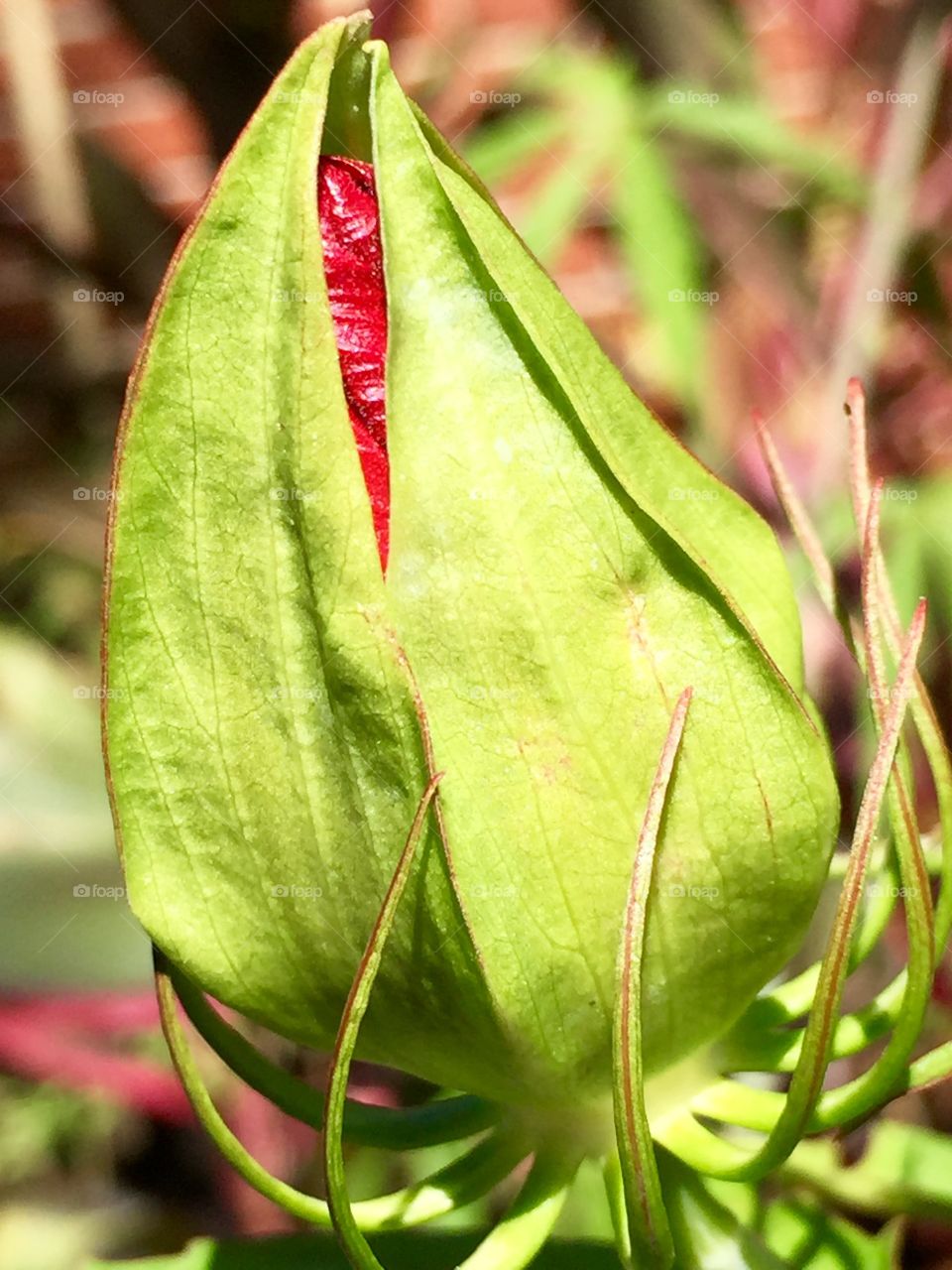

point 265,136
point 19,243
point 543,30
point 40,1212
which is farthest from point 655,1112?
point 543,30

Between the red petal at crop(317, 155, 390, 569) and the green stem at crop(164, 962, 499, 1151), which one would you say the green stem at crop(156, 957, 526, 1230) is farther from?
the red petal at crop(317, 155, 390, 569)

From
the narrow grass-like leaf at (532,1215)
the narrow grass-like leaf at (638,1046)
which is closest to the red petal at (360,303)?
the narrow grass-like leaf at (638,1046)

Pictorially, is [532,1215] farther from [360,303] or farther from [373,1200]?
[360,303]

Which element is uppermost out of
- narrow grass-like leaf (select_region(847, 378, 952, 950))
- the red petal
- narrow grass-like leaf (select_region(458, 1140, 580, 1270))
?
the red petal

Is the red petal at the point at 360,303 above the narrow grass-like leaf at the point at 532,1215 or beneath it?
above

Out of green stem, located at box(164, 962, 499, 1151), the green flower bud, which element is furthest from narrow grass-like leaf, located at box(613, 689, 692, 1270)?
green stem, located at box(164, 962, 499, 1151)

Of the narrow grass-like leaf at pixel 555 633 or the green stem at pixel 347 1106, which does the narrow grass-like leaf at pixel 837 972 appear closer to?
the narrow grass-like leaf at pixel 555 633
